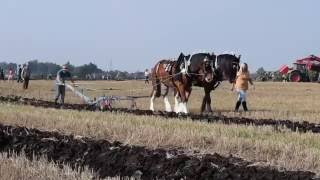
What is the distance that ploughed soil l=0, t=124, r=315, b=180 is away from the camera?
28.8 ft

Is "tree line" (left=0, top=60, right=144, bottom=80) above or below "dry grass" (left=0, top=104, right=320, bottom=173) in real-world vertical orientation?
above

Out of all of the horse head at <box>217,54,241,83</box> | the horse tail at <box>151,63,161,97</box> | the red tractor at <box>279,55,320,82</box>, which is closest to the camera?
the horse head at <box>217,54,241,83</box>

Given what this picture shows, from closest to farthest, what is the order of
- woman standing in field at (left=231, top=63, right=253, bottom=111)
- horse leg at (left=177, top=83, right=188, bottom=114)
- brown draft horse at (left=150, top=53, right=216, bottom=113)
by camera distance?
brown draft horse at (left=150, top=53, right=216, bottom=113)
horse leg at (left=177, top=83, right=188, bottom=114)
woman standing in field at (left=231, top=63, right=253, bottom=111)

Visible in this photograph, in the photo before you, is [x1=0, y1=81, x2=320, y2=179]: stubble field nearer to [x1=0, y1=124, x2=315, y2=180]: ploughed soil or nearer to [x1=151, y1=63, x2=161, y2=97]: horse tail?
[x1=0, y1=124, x2=315, y2=180]: ploughed soil

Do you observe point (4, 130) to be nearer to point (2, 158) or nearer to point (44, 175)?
point (2, 158)

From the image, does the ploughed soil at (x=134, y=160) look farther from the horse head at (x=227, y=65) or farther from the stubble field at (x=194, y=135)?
the horse head at (x=227, y=65)

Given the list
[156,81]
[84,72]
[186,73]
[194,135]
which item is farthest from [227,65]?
[84,72]

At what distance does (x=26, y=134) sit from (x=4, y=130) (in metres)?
0.93

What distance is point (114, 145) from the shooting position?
36.5 feet

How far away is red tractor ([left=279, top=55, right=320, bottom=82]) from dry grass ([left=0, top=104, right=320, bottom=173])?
147 ft

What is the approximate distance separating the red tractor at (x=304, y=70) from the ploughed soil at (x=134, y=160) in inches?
1946

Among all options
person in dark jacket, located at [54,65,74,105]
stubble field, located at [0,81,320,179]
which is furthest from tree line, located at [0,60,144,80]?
stubble field, located at [0,81,320,179]

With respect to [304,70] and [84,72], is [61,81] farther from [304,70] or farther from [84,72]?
[84,72]

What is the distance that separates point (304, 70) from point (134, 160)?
5436cm
